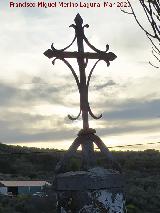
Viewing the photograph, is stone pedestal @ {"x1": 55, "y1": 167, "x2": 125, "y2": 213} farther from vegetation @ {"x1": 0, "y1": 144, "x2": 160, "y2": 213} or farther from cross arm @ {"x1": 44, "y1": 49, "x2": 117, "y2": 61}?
vegetation @ {"x1": 0, "y1": 144, "x2": 160, "y2": 213}

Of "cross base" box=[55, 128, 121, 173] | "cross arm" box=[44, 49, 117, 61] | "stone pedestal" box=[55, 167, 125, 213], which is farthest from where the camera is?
"cross arm" box=[44, 49, 117, 61]

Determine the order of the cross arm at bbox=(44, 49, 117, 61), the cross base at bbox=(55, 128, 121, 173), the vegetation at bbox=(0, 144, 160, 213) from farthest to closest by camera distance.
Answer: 1. the vegetation at bbox=(0, 144, 160, 213)
2. the cross arm at bbox=(44, 49, 117, 61)
3. the cross base at bbox=(55, 128, 121, 173)

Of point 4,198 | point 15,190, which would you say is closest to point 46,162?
point 15,190

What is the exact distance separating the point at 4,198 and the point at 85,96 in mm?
29377

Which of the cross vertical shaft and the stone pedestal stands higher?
the cross vertical shaft

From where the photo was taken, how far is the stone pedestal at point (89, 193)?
2336 millimetres

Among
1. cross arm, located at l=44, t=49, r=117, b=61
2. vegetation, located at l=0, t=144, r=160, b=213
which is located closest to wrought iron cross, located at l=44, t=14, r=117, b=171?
cross arm, located at l=44, t=49, r=117, b=61

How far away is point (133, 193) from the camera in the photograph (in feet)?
99.8

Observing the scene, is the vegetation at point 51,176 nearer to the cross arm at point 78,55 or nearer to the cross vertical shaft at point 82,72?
the cross arm at point 78,55

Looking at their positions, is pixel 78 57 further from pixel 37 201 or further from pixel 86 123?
pixel 37 201

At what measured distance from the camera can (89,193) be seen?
2350 millimetres

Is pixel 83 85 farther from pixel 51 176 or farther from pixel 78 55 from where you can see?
pixel 51 176

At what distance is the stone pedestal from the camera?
234cm

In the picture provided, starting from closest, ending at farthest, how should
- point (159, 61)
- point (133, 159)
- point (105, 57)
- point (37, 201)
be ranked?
point (105, 57) → point (159, 61) → point (37, 201) → point (133, 159)
